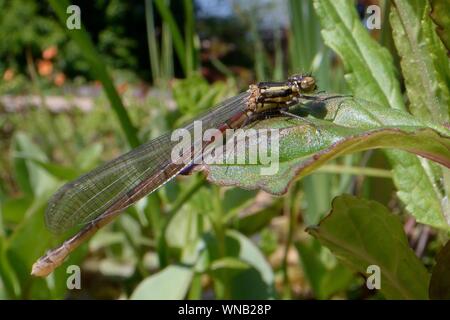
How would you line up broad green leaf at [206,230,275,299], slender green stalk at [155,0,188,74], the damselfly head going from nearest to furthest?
the damselfly head
broad green leaf at [206,230,275,299]
slender green stalk at [155,0,188,74]

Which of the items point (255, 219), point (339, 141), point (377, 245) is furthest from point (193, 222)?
point (339, 141)

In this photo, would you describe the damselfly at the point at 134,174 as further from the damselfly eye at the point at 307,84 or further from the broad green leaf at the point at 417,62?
the broad green leaf at the point at 417,62

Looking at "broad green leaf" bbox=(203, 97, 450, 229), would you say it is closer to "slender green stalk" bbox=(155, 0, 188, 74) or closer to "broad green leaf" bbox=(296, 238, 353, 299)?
"broad green leaf" bbox=(296, 238, 353, 299)

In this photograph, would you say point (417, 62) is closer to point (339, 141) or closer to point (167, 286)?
point (339, 141)

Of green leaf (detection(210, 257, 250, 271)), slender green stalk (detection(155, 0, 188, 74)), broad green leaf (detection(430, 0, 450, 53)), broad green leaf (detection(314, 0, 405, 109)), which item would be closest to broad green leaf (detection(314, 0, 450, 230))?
broad green leaf (detection(314, 0, 405, 109))

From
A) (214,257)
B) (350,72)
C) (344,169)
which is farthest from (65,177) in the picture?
(350,72)
